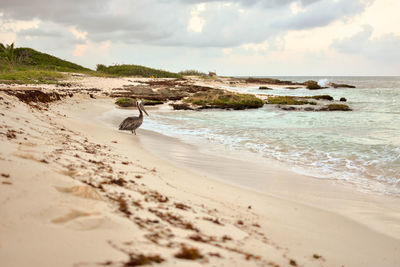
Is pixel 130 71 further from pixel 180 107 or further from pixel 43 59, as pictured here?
pixel 180 107

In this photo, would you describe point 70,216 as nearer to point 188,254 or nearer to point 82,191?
point 82,191

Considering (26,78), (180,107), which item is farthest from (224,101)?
(26,78)

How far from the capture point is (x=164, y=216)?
10.1 ft

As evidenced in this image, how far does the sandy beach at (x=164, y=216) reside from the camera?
2270 mm

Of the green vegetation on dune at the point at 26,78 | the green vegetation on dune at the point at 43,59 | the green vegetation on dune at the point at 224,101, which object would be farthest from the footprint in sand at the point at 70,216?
the green vegetation on dune at the point at 43,59

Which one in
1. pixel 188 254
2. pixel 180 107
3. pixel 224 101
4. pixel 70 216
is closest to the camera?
pixel 188 254

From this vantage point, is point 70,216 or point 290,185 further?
point 290,185

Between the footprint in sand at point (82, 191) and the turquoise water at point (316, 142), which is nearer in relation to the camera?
the footprint in sand at point (82, 191)

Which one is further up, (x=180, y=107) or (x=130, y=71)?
(x=130, y=71)

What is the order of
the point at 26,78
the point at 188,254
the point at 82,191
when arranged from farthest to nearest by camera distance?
1. the point at 26,78
2. the point at 82,191
3. the point at 188,254

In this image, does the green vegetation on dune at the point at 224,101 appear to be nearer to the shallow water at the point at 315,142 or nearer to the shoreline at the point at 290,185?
the shallow water at the point at 315,142

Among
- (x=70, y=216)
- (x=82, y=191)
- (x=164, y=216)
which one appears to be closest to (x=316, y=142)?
(x=164, y=216)

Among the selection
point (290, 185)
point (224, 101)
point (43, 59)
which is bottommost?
point (290, 185)

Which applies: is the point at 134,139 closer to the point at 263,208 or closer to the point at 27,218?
the point at 263,208
